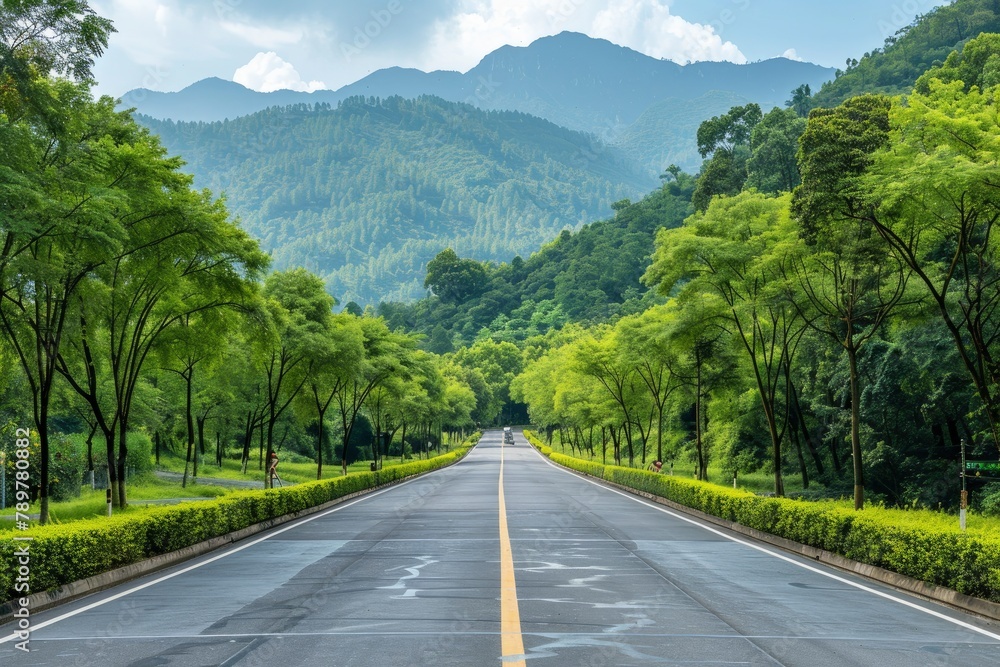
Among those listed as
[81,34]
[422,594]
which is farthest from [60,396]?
[422,594]

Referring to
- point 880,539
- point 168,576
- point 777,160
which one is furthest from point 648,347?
point 777,160

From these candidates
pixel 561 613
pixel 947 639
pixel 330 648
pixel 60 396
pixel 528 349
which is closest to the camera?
pixel 330 648

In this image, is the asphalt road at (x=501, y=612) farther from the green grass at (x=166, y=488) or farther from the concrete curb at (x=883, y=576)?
the green grass at (x=166, y=488)

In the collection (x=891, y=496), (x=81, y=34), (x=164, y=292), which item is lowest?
(x=891, y=496)

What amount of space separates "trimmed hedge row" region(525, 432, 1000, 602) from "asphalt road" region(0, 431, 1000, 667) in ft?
2.01

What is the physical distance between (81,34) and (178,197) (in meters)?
5.06

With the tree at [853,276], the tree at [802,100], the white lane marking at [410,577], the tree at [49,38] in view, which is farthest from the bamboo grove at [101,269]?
the tree at [802,100]

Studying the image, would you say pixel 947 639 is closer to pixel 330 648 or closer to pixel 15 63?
pixel 330 648

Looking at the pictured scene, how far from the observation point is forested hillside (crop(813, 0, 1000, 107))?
123 metres

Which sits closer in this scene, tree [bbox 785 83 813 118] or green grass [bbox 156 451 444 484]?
green grass [bbox 156 451 444 484]

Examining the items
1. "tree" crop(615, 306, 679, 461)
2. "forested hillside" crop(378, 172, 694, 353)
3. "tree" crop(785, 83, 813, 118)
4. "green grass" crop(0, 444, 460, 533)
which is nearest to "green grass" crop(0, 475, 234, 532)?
"green grass" crop(0, 444, 460, 533)

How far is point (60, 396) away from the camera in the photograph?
117ft

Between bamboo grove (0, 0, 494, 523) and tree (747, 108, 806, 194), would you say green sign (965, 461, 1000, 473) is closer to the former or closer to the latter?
bamboo grove (0, 0, 494, 523)

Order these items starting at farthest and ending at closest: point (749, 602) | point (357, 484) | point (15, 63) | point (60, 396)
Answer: point (357, 484)
point (60, 396)
point (15, 63)
point (749, 602)
